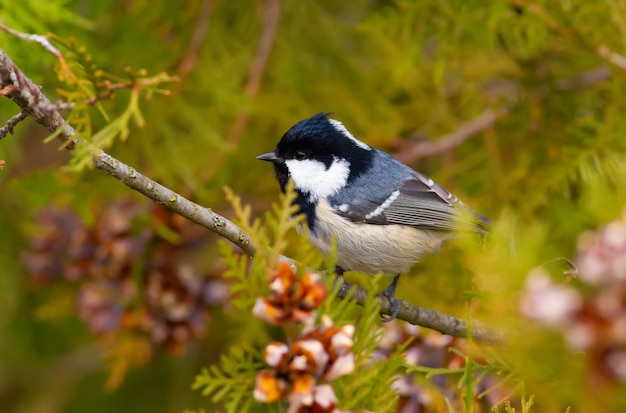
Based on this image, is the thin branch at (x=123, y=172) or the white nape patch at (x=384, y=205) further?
the white nape patch at (x=384, y=205)

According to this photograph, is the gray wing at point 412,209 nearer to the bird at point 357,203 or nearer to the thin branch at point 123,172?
the bird at point 357,203

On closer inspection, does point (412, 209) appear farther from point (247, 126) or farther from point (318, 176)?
point (247, 126)

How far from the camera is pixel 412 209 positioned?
73.7 inches

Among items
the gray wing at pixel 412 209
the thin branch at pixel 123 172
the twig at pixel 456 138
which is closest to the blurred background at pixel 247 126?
A: the twig at pixel 456 138

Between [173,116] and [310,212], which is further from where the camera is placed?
[173,116]

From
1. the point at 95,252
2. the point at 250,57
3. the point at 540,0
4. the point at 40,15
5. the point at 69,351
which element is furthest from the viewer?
the point at 69,351

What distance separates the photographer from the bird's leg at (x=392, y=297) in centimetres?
156

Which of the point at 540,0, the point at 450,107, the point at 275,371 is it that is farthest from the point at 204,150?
the point at 275,371

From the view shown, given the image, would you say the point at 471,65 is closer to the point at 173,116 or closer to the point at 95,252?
the point at 173,116

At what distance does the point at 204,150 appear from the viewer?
2.17 meters

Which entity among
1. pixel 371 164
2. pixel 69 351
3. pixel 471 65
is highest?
pixel 471 65

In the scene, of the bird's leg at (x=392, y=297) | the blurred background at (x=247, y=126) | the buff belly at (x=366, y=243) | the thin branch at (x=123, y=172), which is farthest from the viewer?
the blurred background at (x=247, y=126)

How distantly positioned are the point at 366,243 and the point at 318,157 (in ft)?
0.78

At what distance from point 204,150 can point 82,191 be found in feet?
1.21
